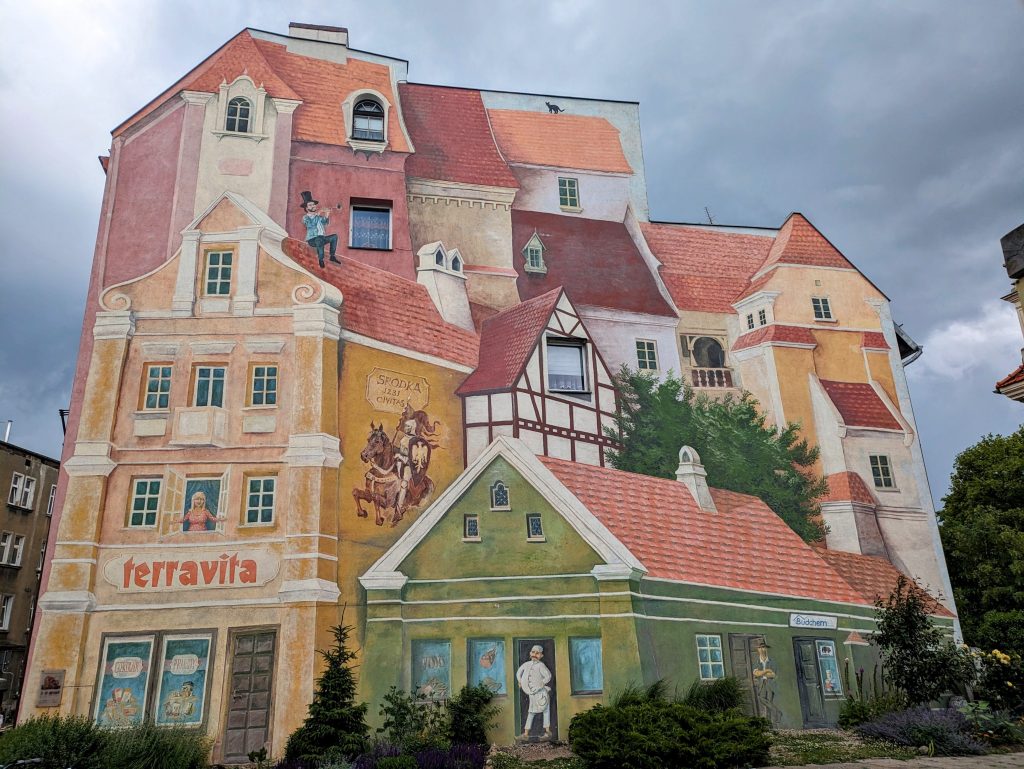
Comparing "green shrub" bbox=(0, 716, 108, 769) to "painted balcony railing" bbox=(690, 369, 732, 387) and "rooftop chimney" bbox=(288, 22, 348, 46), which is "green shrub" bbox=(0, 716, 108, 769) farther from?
"rooftop chimney" bbox=(288, 22, 348, 46)

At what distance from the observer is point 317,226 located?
19516 mm

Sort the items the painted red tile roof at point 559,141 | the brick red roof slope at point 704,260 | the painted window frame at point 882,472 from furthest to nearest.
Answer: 1. the painted red tile roof at point 559,141
2. the brick red roof slope at point 704,260
3. the painted window frame at point 882,472

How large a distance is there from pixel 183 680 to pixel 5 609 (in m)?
17.1

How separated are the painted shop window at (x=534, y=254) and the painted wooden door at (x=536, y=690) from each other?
30.3ft

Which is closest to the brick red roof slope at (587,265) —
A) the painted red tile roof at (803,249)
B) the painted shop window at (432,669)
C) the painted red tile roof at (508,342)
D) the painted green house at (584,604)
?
the painted red tile roof at (508,342)

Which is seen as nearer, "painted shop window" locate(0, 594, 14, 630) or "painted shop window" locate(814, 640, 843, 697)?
"painted shop window" locate(814, 640, 843, 697)

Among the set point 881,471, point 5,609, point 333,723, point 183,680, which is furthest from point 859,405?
point 5,609

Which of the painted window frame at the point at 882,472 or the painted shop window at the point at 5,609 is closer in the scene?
the painted window frame at the point at 882,472

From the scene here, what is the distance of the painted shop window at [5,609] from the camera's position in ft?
92.7

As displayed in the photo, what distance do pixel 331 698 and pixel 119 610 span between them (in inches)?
184

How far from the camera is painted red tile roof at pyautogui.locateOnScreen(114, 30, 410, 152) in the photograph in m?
20.4

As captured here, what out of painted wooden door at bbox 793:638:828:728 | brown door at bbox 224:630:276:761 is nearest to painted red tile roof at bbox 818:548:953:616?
painted wooden door at bbox 793:638:828:728

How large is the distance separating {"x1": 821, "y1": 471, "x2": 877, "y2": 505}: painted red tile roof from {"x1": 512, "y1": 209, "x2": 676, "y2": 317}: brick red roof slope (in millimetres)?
5584

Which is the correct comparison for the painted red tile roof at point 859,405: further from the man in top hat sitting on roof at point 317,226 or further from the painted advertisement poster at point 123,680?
the painted advertisement poster at point 123,680
